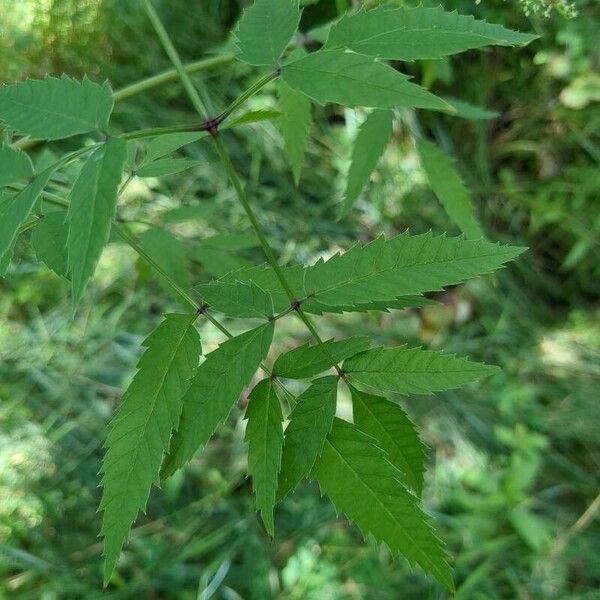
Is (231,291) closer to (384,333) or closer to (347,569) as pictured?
(347,569)

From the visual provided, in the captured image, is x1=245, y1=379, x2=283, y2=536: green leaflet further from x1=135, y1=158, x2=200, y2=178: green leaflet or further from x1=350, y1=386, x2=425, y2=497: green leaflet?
x1=135, y1=158, x2=200, y2=178: green leaflet

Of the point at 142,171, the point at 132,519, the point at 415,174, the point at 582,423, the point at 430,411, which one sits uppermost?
the point at 142,171

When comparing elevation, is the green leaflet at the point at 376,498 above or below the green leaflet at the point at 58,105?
below

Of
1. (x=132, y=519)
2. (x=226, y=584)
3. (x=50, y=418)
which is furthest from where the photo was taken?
(x=50, y=418)

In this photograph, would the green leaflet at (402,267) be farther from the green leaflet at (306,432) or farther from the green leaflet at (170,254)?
the green leaflet at (170,254)

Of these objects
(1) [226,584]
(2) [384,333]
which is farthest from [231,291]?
(2) [384,333]

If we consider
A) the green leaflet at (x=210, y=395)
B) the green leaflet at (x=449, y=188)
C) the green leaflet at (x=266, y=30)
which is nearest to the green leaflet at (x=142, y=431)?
the green leaflet at (x=210, y=395)
